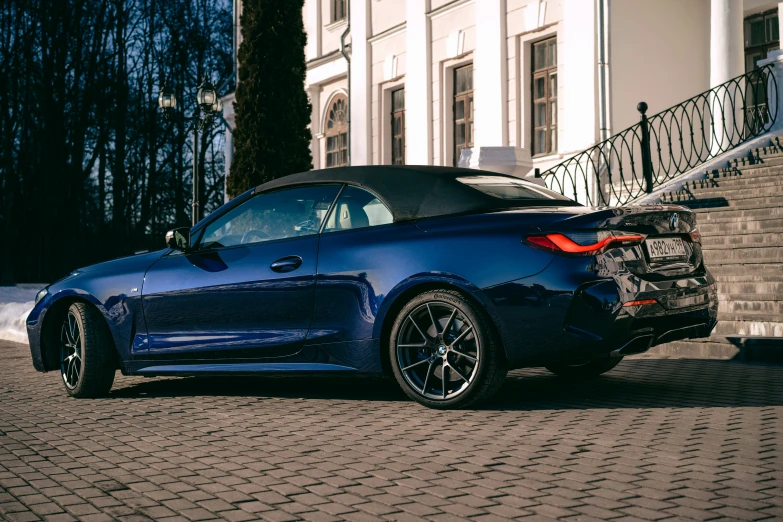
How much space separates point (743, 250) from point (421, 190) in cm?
598

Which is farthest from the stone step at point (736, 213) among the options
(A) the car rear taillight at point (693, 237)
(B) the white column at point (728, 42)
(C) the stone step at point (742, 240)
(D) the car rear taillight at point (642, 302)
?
(D) the car rear taillight at point (642, 302)

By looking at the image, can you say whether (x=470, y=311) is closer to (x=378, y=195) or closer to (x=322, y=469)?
(x=378, y=195)

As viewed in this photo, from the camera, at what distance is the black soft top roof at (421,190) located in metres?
6.21

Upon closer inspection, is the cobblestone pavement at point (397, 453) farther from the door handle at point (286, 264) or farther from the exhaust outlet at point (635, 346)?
the door handle at point (286, 264)

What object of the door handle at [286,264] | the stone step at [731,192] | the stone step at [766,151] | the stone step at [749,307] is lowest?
the stone step at [749,307]

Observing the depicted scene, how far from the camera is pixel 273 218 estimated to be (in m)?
6.83

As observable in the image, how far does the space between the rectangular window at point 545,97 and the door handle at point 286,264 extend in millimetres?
12971

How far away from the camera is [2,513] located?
396 cm

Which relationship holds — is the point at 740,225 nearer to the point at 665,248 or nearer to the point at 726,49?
the point at 726,49

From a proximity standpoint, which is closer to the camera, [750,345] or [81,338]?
[81,338]

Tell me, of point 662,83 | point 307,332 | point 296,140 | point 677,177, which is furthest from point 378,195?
point 296,140

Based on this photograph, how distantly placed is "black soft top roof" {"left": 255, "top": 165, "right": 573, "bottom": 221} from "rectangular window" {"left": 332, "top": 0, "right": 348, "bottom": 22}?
68.0 feet

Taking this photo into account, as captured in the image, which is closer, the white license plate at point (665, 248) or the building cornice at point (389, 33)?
the white license plate at point (665, 248)

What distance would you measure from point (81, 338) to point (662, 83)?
13.0 m
